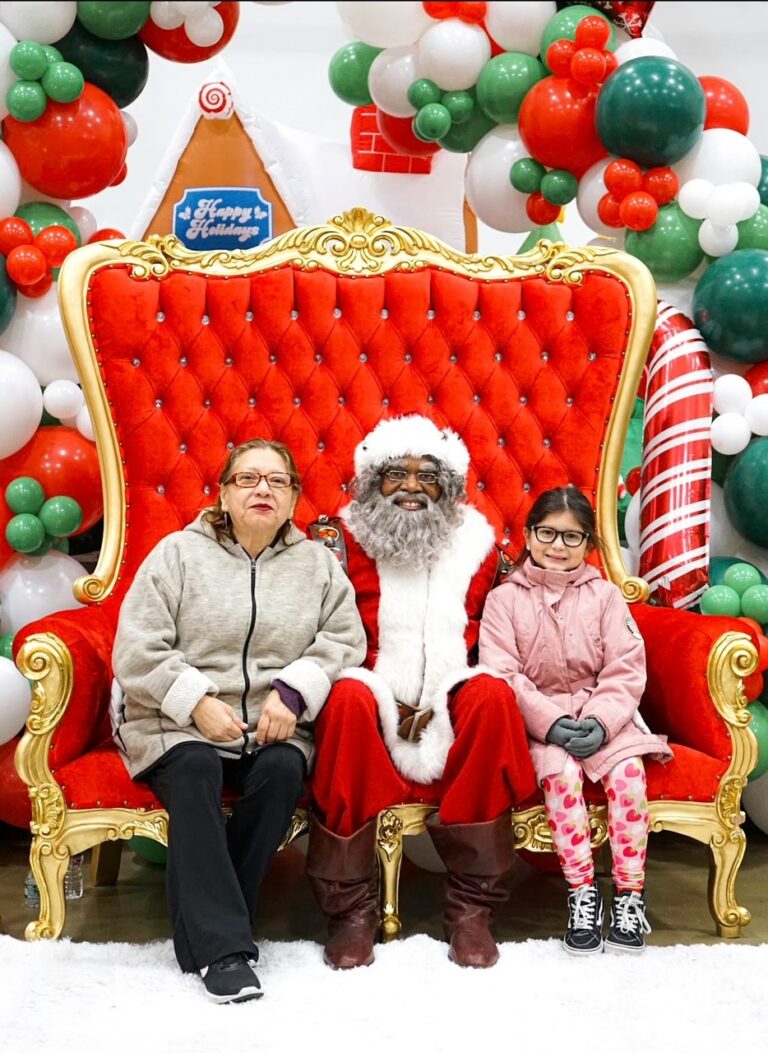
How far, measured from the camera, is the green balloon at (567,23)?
3385mm

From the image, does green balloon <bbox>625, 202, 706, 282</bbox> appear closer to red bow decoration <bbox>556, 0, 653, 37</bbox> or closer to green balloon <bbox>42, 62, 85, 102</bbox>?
red bow decoration <bbox>556, 0, 653, 37</bbox>

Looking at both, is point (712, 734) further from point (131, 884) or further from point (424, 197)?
point (424, 197)

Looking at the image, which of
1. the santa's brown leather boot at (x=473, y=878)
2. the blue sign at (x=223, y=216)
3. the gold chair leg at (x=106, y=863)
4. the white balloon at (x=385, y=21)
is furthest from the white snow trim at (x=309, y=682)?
the blue sign at (x=223, y=216)

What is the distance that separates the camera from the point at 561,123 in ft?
11.1

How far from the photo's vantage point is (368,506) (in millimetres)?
2861

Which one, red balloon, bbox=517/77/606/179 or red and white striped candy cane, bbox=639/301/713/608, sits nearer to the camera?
red and white striped candy cane, bbox=639/301/713/608

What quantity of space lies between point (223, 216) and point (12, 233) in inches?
87.5

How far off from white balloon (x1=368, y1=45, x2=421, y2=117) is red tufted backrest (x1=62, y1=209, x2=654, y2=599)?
0.90 metres

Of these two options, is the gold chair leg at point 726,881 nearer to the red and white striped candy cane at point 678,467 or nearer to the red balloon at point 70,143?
the red and white striped candy cane at point 678,467

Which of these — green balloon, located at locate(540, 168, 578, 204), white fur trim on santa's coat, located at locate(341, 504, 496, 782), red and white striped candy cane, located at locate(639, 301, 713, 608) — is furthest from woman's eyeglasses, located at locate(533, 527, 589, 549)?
green balloon, located at locate(540, 168, 578, 204)

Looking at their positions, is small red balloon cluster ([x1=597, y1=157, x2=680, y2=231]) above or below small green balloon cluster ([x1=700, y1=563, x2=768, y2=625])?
above

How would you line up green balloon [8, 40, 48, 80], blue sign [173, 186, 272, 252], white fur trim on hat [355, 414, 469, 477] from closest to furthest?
1. white fur trim on hat [355, 414, 469, 477]
2. green balloon [8, 40, 48, 80]
3. blue sign [173, 186, 272, 252]

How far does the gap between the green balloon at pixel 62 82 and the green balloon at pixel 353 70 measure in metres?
1.31

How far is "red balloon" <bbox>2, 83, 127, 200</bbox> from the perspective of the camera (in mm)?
3211
